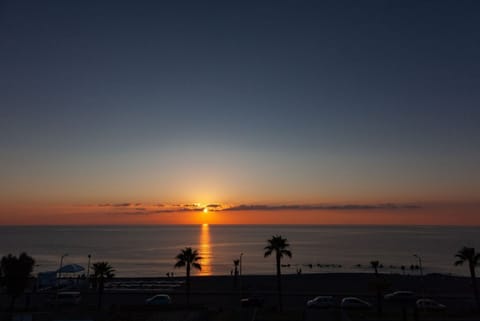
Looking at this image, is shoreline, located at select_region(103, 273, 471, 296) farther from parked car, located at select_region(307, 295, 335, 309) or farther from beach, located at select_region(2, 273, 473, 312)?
parked car, located at select_region(307, 295, 335, 309)

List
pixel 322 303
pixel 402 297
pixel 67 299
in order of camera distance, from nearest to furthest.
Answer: pixel 322 303
pixel 67 299
pixel 402 297

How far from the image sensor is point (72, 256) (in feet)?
563

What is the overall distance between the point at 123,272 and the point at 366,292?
83539 millimetres

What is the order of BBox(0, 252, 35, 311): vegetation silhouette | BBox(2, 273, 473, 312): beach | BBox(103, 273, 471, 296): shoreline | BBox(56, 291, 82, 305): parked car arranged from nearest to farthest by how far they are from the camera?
BBox(0, 252, 35, 311): vegetation silhouette, BBox(56, 291, 82, 305): parked car, BBox(2, 273, 473, 312): beach, BBox(103, 273, 471, 296): shoreline

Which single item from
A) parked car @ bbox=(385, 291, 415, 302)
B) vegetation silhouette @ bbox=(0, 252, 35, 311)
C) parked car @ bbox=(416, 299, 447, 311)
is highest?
vegetation silhouette @ bbox=(0, 252, 35, 311)

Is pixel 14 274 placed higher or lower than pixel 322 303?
higher

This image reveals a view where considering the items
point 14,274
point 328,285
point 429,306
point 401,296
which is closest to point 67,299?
point 14,274

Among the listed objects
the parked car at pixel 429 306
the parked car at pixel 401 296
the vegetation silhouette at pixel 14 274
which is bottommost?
the parked car at pixel 429 306

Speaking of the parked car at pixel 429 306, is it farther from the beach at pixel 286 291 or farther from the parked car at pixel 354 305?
the parked car at pixel 354 305

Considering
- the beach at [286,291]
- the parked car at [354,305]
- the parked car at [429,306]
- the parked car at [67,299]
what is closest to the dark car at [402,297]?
the beach at [286,291]

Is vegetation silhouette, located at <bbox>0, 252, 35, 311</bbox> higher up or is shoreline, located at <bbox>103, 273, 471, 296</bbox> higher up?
vegetation silhouette, located at <bbox>0, 252, 35, 311</bbox>

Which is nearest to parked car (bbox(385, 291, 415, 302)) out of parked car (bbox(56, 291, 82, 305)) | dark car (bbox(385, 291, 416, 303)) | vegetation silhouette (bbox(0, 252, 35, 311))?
dark car (bbox(385, 291, 416, 303))

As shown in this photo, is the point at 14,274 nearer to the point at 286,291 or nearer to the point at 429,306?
the point at 286,291

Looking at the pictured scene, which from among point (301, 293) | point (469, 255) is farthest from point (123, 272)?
point (469, 255)
